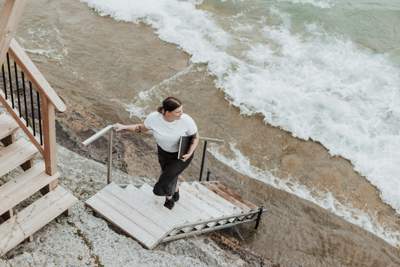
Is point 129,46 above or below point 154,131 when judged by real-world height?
below

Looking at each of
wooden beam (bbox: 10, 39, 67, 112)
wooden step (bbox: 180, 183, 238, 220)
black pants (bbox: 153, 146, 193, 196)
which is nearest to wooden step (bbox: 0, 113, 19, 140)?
wooden beam (bbox: 10, 39, 67, 112)

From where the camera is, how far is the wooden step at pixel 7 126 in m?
5.77

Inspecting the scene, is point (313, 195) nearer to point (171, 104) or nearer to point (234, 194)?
point (234, 194)

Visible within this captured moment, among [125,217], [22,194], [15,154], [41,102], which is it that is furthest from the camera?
[125,217]

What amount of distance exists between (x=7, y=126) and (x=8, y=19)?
8.30 ft

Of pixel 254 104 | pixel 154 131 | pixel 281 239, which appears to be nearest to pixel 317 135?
pixel 254 104

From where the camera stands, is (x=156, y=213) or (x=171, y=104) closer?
(x=171, y=104)

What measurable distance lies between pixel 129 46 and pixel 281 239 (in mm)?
7748

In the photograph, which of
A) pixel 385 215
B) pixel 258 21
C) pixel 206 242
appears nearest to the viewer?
pixel 206 242

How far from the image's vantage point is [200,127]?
10.5 m

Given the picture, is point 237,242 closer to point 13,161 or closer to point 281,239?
point 281,239

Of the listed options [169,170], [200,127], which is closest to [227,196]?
[169,170]

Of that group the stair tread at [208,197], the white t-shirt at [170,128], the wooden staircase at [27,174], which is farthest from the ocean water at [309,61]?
the wooden staircase at [27,174]

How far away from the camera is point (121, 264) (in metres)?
5.61
